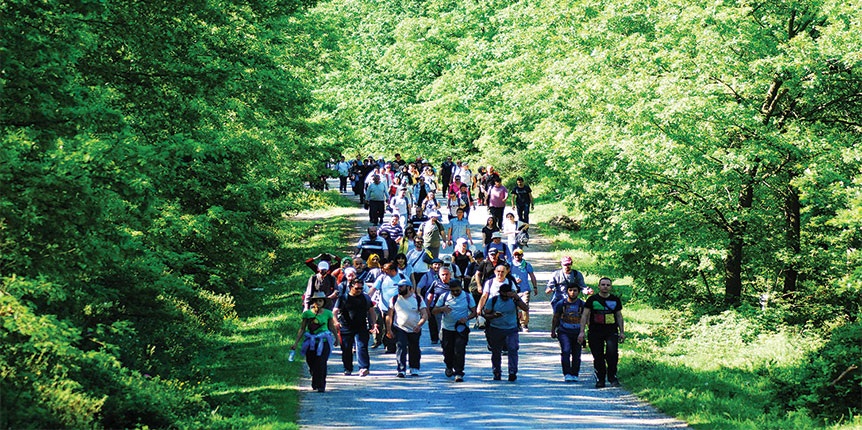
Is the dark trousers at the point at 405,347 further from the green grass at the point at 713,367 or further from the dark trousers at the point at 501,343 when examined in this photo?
the green grass at the point at 713,367

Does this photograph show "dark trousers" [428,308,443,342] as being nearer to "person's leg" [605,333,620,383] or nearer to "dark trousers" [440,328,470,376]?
"dark trousers" [440,328,470,376]

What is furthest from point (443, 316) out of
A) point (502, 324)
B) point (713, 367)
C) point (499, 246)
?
point (499, 246)

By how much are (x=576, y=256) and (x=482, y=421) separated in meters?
14.4

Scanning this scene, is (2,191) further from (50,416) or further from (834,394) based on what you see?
(834,394)

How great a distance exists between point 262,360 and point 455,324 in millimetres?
3664

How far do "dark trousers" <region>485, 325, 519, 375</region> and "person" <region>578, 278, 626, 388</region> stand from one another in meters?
0.99

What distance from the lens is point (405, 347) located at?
13.3m

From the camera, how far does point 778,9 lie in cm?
1614

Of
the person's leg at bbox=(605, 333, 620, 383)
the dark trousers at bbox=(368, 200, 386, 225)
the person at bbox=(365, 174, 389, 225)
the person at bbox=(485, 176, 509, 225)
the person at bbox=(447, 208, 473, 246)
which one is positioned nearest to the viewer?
the person's leg at bbox=(605, 333, 620, 383)

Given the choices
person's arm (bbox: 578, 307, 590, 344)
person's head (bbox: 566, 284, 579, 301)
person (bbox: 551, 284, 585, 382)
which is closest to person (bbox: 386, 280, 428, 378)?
person (bbox: 551, 284, 585, 382)

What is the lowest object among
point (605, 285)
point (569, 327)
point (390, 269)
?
point (569, 327)

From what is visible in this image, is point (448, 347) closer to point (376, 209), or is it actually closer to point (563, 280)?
point (563, 280)

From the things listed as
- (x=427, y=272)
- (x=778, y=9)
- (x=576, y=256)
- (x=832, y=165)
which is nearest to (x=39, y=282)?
(x=427, y=272)

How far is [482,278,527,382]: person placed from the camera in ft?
42.4
